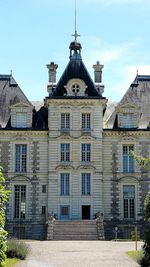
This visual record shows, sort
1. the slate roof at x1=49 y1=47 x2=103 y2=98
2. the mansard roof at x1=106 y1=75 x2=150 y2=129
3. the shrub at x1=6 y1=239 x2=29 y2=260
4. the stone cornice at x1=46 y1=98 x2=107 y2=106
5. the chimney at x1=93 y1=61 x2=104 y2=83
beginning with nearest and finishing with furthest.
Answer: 1. the shrub at x1=6 y1=239 x2=29 y2=260
2. the stone cornice at x1=46 y1=98 x2=107 y2=106
3. the slate roof at x1=49 y1=47 x2=103 y2=98
4. the mansard roof at x1=106 y1=75 x2=150 y2=129
5. the chimney at x1=93 y1=61 x2=104 y2=83

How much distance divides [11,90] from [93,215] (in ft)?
40.8

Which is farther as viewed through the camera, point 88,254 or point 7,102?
point 7,102

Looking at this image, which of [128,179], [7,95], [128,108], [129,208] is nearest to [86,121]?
[128,108]

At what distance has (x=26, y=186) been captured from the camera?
37500 millimetres

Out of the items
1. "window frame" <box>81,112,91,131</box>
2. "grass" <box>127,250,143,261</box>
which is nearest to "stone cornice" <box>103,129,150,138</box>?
"window frame" <box>81,112,91,131</box>

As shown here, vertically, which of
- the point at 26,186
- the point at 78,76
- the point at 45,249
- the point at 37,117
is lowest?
the point at 45,249

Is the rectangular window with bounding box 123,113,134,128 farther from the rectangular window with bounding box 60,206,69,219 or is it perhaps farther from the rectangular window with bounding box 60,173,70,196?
the rectangular window with bounding box 60,206,69,219

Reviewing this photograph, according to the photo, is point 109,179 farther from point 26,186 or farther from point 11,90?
point 11,90

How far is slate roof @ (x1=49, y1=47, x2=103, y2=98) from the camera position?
38.7m

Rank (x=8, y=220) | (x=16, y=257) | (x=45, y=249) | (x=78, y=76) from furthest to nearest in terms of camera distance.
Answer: (x=78, y=76) < (x=8, y=220) < (x=45, y=249) < (x=16, y=257)

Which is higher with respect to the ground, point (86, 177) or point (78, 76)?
point (78, 76)

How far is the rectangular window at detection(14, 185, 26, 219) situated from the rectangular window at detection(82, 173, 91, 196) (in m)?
4.49

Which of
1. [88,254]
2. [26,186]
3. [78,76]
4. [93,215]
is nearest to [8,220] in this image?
[26,186]

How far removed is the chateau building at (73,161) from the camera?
3712 centimetres
